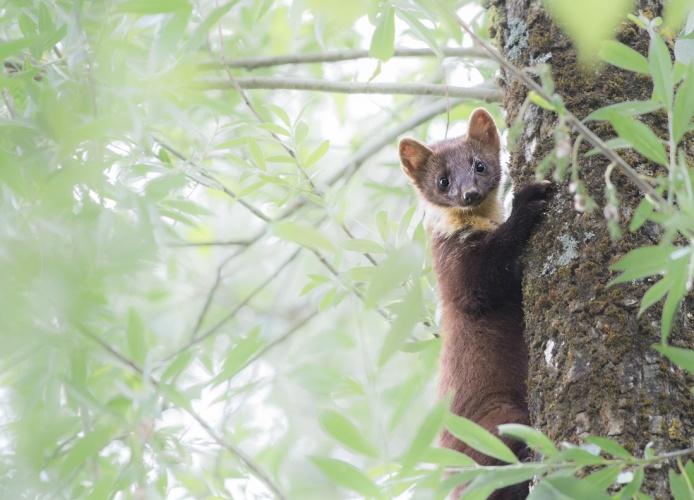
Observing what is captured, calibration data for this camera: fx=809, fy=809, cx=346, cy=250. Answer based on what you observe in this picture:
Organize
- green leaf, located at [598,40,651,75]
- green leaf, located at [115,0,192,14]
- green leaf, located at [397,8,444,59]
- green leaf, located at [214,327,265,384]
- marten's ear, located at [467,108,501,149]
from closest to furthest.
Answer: green leaf, located at [598,40,651,75]
green leaf, located at [115,0,192,14]
green leaf, located at [397,8,444,59]
green leaf, located at [214,327,265,384]
marten's ear, located at [467,108,501,149]

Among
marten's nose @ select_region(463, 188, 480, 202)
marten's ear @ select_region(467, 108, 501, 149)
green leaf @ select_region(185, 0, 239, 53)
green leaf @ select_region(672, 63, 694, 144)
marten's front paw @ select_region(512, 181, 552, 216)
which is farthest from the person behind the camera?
marten's ear @ select_region(467, 108, 501, 149)

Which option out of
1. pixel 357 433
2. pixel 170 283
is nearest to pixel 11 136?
pixel 357 433

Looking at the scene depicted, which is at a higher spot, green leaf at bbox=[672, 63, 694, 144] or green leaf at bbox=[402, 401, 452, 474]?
green leaf at bbox=[672, 63, 694, 144]

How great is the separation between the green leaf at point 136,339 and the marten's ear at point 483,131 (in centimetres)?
401

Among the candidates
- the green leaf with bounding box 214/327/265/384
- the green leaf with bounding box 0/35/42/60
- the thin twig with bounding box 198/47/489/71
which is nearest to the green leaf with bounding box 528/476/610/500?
the green leaf with bounding box 214/327/265/384

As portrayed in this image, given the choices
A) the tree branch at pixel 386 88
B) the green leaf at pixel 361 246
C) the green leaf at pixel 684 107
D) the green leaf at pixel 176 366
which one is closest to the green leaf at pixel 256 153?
A: the tree branch at pixel 386 88

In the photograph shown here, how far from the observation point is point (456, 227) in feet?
21.9

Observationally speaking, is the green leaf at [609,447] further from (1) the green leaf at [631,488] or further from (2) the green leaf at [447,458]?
(2) the green leaf at [447,458]

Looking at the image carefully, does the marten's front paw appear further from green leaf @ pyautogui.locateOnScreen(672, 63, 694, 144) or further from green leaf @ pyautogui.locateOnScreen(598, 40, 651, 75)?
green leaf @ pyautogui.locateOnScreen(672, 63, 694, 144)

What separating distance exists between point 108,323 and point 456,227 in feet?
9.32

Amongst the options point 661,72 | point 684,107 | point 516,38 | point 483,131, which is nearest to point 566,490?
point 684,107

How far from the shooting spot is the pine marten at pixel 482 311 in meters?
5.27

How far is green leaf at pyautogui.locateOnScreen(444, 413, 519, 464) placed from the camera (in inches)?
110

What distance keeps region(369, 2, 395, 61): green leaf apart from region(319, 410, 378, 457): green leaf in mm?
2369
